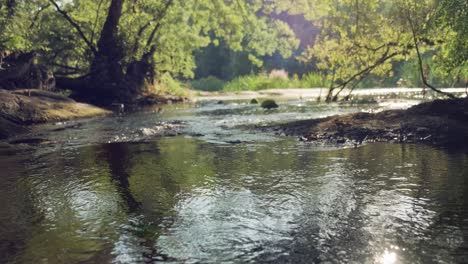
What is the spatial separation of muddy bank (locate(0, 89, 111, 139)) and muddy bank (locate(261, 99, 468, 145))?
8.18 metres

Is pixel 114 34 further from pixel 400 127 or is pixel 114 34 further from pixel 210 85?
pixel 210 85

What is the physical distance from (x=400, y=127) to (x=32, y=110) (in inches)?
484

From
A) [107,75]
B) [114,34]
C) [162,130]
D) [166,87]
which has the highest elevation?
[114,34]

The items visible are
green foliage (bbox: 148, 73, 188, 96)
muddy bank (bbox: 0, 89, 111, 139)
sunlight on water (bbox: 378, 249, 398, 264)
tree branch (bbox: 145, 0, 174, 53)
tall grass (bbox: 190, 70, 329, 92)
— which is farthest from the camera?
tall grass (bbox: 190, 70, 329, 92)

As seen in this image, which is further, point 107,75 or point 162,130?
point 107,75

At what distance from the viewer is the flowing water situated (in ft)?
13.3

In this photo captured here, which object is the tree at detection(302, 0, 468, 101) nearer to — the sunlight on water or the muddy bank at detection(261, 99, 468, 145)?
the muddy bank at detection(261, 99, 468, 145)

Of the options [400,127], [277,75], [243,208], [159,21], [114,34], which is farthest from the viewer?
[277,75]

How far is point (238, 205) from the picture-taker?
5.48 metres

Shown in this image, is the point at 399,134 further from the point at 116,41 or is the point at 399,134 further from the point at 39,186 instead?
the point at 116,41

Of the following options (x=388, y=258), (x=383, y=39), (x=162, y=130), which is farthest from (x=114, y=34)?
(x=388, y=258)

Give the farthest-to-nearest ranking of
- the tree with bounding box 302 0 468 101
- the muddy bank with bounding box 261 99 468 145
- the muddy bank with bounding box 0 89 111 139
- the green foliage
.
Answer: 1. the green foliage
2. the muddy bank with bounding box 0 89 111 139
3. the tree with bounding box 302 0 468 101
4. the muddy bank with bounding box 261 99 468 145

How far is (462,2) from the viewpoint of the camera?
9516 millimetres

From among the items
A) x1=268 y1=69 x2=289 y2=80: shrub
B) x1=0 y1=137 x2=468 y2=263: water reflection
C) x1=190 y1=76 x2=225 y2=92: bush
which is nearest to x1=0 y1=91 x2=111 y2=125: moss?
x1=0 y1=137 x2=468 y2=263: water reflection
